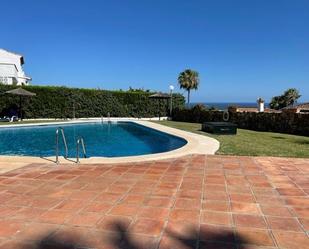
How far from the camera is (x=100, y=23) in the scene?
21859 mm

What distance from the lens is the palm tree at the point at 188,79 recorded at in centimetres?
3600

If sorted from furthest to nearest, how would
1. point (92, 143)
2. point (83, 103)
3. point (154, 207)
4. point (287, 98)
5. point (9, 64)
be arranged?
1. point (287, 98)
2. point (9, 64)
3. point (83, 103)
4. point (92, 143)
5. point (154, 207)

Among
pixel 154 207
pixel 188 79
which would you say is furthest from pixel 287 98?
pixel 154 207

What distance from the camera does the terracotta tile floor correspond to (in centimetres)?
286

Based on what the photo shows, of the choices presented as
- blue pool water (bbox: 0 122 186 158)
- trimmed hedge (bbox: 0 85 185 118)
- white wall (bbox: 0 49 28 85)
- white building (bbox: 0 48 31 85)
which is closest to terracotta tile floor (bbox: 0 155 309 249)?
blue pool water (bbox: 0 122 186 158)

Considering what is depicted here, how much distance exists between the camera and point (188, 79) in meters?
36.0

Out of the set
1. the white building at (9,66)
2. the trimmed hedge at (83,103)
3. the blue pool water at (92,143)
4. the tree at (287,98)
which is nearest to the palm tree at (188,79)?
the trimmed hedge at (83,103)

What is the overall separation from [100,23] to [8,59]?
19.4m

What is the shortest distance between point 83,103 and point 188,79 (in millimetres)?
16558

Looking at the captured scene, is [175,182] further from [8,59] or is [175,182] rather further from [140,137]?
[8,59]

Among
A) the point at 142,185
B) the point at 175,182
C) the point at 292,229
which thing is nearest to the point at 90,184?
the point at 142,185

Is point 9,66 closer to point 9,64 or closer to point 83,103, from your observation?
point 9,64

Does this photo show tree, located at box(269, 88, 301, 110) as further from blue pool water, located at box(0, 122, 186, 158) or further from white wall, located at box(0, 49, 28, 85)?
white wall, located at box(0, 49, 28, 85)

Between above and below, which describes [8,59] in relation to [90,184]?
above
